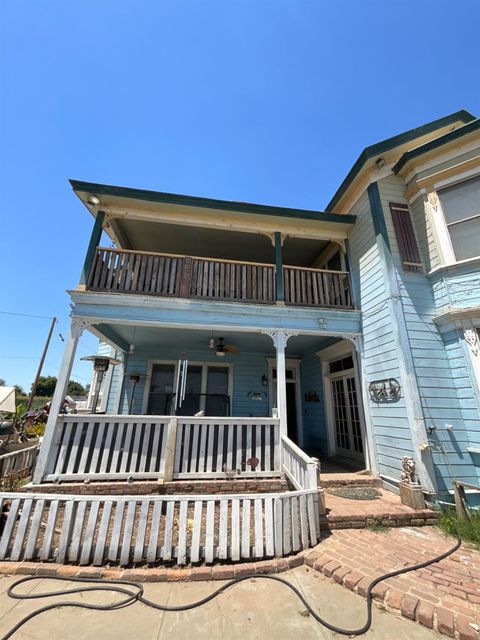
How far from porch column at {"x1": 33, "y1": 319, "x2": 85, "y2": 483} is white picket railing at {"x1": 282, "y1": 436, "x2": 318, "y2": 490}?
14.1ft

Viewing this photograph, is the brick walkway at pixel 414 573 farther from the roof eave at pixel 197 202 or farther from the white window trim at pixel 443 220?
the roof eave at pixel 197 202

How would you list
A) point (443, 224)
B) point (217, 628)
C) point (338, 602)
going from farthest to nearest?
point (443, 224) → point (338, 602) → point (217, 628)

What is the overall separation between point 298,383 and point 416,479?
4768 millimetres

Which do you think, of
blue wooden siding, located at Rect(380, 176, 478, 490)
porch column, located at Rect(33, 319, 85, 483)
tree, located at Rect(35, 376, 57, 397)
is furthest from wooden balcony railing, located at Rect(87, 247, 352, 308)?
tree, located at Rect(35, 376, 57, 397)

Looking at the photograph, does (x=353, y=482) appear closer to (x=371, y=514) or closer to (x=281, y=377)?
(x=371, y=514)

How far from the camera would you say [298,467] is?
4.29 m

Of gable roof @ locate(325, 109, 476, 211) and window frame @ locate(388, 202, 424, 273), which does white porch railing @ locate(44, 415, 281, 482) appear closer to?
window frame @ locate(388, 202, 424, 273)

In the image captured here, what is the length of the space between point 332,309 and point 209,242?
410 centimetres

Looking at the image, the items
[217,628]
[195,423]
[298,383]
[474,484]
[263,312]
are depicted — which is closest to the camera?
[217,628]

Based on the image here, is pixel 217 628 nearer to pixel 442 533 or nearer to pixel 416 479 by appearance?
pixel 442 533

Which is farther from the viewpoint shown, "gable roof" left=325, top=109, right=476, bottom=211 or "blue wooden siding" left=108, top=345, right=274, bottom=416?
"blue wooden siding" left=108, top=345, right=274, bottom=416

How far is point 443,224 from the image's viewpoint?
5.52 metres

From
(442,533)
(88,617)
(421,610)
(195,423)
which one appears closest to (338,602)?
(421,610)

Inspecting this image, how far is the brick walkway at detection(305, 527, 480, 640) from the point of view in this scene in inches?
88.0
